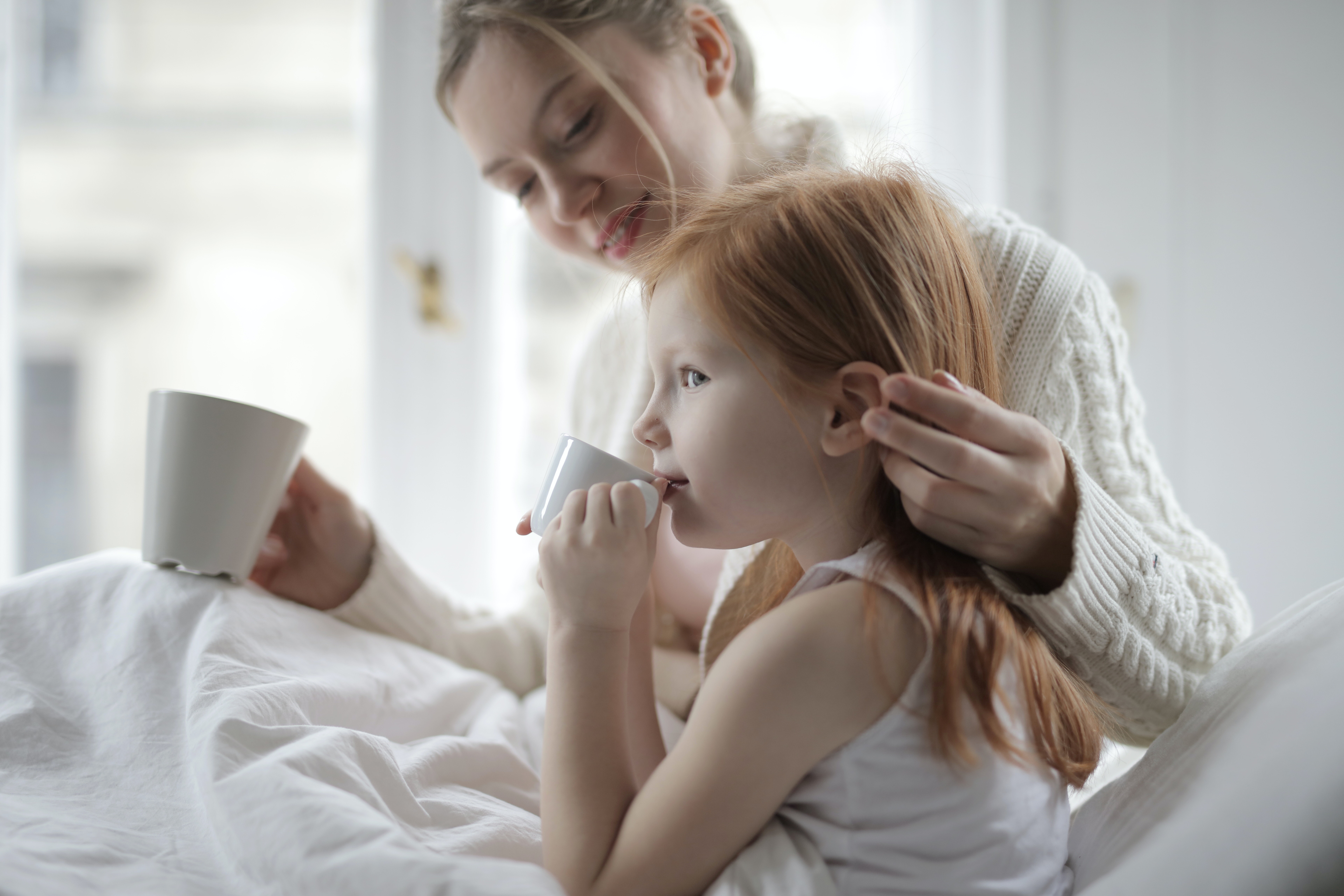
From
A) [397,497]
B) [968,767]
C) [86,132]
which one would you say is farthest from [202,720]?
[86,132]

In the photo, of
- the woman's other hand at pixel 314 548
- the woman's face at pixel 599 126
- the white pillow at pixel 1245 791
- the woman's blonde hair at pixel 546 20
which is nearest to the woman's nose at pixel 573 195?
the woman's face at pixel 599 126

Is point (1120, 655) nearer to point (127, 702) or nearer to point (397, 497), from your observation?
point (127, 702)

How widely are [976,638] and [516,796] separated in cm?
37

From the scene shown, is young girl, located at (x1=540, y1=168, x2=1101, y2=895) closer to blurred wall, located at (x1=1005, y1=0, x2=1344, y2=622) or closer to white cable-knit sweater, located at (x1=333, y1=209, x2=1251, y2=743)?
white cable-knit sweater, located at (x1=333, y1=209, x2=1251, y2=743)

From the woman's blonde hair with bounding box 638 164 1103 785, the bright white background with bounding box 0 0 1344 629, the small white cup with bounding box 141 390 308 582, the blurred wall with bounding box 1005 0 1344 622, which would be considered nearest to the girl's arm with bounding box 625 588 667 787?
the woman's blonde hair with bounding box 638 164 1103 785

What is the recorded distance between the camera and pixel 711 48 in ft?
3.30

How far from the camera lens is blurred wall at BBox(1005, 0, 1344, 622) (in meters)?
1.45

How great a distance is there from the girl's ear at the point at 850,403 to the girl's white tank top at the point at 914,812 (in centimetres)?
11

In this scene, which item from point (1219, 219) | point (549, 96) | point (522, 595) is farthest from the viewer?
point (1219, 219)

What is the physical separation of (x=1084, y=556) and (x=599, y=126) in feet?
2.08

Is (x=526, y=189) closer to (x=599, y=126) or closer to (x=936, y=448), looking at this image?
(x=599, y=126)

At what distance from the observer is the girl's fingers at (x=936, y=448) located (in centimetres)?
52

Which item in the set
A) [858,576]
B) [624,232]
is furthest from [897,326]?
[624,232]

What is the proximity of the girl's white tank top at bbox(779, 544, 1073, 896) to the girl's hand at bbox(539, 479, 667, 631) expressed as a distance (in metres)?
0.17
